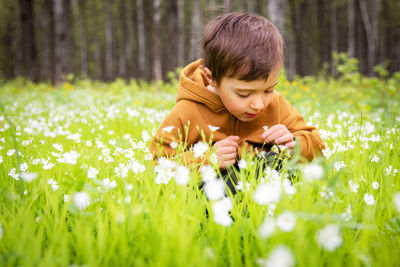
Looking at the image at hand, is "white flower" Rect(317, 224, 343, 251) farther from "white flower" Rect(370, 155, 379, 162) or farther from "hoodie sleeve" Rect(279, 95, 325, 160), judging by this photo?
"white flower" Rect(370, 155, 379, 162)

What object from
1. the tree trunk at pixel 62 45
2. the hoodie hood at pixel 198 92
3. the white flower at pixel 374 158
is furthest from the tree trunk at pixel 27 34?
the white flower at pixel 374 158

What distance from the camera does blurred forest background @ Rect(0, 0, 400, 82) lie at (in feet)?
42.4

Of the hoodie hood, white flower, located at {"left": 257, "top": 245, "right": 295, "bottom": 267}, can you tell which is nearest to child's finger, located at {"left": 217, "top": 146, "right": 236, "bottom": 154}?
the hoodie hood

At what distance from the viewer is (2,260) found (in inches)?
40.5

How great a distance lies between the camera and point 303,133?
225 cm

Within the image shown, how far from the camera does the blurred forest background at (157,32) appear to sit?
509 inches

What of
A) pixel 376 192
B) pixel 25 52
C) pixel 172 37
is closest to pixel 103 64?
pixel 25 52

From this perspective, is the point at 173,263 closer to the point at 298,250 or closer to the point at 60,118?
the point at 298,250

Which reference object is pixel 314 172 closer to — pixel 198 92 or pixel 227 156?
pixel 227 156

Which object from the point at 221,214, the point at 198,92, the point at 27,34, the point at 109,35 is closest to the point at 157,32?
the point at 27,34

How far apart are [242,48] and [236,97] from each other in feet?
1.05

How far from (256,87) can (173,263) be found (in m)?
1.24

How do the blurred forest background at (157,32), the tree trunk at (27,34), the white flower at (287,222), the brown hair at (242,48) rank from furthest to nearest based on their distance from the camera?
the tree trunk at (27,34)
the blurred forest background at (157,32)
the brown hair at (242,48)
the white flower at (287,222)

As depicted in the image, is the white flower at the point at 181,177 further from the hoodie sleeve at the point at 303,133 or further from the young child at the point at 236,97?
the hoodie sleeve at the point at 303,133
